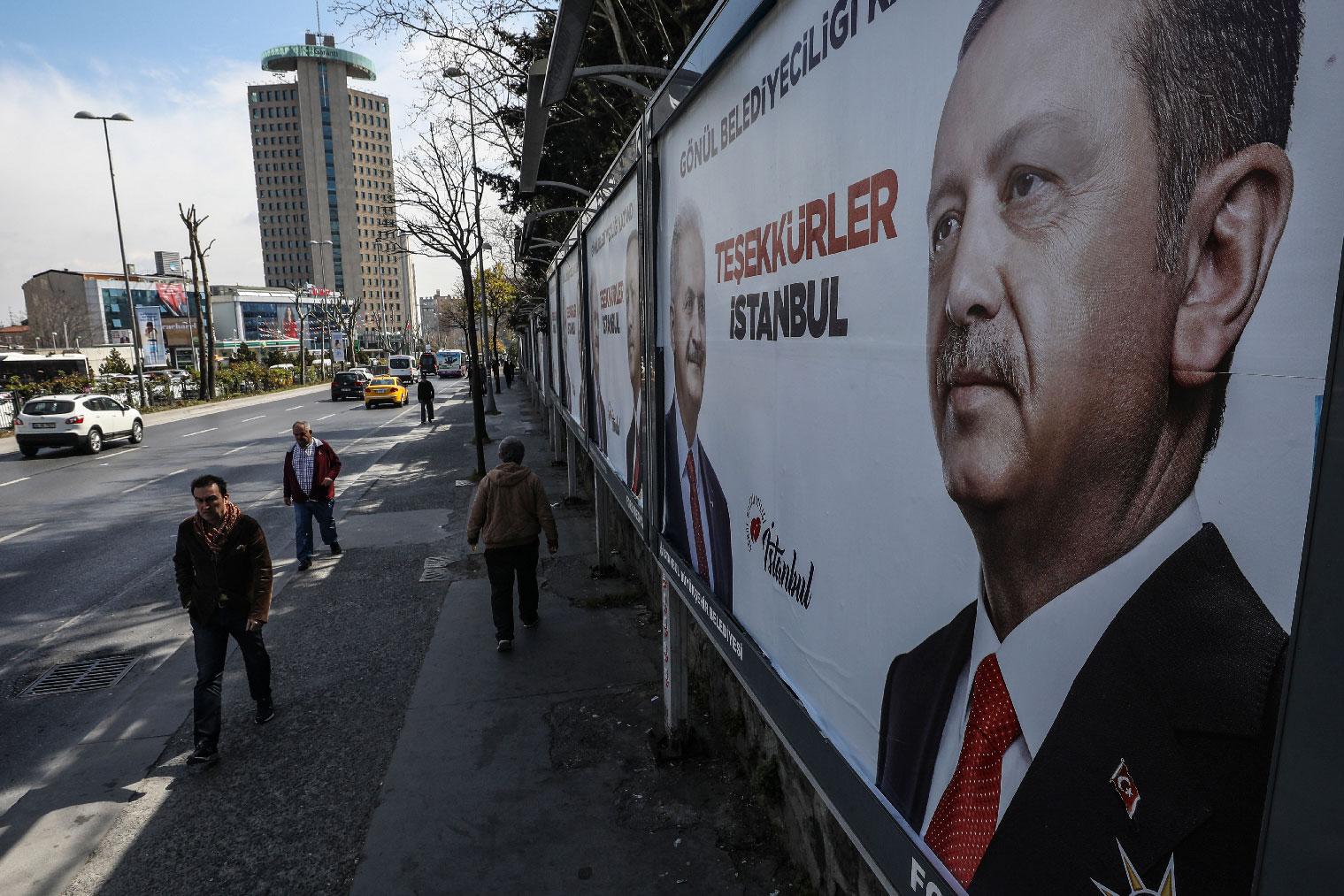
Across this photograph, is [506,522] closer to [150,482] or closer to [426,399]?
[150,482]

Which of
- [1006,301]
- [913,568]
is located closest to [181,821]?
[913,568]

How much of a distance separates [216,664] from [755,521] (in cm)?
420

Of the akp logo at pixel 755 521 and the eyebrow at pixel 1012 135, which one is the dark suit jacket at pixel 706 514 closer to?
the akp logo at pixel 755 521

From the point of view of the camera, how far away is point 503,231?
30.4m

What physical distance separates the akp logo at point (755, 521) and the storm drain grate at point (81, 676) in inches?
244

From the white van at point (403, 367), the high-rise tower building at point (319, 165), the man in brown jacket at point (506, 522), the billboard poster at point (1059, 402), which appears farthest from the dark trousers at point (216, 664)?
the high-rise tower building at point (319, 165)

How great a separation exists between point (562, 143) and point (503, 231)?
1417 cm

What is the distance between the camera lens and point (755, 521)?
3074mm

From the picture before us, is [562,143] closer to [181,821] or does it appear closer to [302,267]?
[181,821]

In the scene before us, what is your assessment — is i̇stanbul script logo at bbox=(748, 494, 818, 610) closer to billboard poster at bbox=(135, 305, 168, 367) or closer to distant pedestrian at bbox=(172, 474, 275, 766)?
distant pedestrian at bbox=(172, 474, 275, 766)

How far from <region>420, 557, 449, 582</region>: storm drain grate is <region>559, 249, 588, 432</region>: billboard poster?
2332 millimetres

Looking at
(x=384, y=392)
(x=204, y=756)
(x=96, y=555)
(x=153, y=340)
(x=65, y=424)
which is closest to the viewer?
(x=204, y=756)

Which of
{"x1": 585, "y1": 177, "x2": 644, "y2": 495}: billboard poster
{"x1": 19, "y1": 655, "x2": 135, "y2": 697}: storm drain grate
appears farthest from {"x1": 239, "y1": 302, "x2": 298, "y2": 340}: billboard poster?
{"x1": 585, "y1": 177, "x2": 644, "y2": 495}: billboard poster

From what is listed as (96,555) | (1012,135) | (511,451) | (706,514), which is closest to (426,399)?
(96,555)
